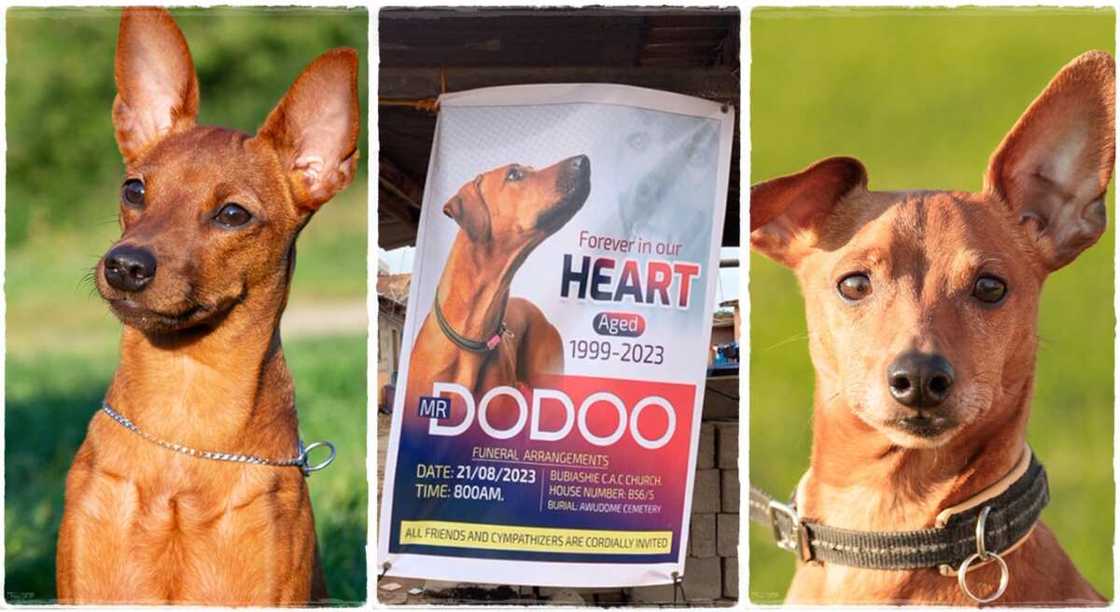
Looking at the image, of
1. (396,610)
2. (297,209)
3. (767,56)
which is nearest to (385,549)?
(396,610)

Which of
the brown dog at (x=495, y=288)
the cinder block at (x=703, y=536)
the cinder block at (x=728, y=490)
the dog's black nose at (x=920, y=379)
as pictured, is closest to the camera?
the dog's black nose at (x=920, y=379)

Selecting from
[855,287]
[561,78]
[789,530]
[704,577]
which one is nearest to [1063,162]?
[855,287]

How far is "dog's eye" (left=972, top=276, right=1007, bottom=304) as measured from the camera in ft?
12.9

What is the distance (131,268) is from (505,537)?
1380 mm

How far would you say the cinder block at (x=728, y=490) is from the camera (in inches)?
236

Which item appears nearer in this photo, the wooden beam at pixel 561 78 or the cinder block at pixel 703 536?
the wooden beam at pixel 561 78

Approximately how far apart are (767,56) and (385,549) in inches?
75.5

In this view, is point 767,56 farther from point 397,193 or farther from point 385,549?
point 385,549

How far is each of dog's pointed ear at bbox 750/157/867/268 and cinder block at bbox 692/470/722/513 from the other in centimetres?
195

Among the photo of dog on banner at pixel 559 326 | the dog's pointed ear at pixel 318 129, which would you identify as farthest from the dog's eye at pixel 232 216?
the photo of dog on banner at pixel 559 326

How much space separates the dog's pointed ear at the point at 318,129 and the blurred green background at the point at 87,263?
0.42ft

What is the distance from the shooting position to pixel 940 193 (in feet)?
13.5

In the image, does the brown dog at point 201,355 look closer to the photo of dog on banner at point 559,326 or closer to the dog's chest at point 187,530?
the dog's chest at point 187,530

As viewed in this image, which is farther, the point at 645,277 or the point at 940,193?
the point at 645,277
